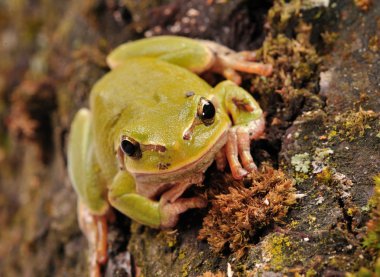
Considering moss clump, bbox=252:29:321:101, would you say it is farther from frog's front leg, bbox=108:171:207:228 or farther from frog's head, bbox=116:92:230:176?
frog's front leg, bbox=108:171:207:228

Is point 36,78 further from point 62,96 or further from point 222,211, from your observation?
point 222,211

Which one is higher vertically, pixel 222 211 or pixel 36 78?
pixel 222 211

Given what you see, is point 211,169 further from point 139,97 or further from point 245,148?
point 139,97

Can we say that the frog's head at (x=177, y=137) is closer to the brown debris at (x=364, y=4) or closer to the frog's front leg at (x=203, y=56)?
the frog's front leg at (x=203, y=56)

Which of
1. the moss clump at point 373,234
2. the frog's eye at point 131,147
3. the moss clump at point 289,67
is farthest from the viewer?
the moss clump at point 289,67

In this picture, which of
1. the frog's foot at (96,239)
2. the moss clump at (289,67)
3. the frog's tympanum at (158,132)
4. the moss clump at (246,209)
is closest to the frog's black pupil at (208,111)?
the frog's tympanum at (158,132)

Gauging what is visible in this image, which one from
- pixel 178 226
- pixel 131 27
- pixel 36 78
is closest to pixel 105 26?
pixel 131 27
